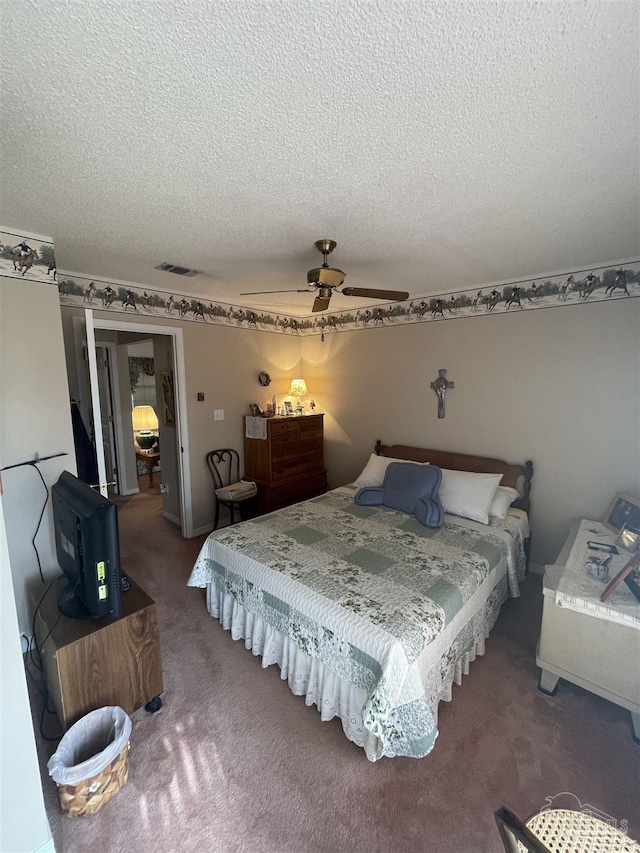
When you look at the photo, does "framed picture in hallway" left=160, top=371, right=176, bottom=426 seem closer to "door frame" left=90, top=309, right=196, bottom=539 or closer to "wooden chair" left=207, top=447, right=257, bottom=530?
"door frame" left=90, top=309, right=196, bottom=539

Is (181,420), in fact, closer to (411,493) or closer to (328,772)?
(411,493)

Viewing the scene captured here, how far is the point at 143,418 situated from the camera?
646 centimetres

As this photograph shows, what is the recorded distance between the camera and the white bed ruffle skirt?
1655mm

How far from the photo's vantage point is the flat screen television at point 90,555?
157cm

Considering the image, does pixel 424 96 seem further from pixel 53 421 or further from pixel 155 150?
pixel 53 421

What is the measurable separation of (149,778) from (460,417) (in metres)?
3.25

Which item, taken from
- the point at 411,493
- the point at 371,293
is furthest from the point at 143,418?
the point at 371,293

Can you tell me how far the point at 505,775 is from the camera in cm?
150

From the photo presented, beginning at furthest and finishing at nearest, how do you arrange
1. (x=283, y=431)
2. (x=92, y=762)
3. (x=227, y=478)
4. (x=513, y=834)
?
(x=227, y=478) < (x=283, y=431) < (x=92, y=762) < (x=513, y=834)

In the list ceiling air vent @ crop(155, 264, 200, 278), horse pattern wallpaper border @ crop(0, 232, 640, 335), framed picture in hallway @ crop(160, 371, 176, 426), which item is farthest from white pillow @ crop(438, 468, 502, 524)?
framed picture in hallway @ crop(160, 371, 176, 426)

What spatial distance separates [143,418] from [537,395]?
20.0 feet

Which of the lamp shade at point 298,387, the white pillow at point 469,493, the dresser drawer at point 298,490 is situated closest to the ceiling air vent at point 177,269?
the lamp shade at point 298,387

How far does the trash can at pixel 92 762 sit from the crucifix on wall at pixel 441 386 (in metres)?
3.21

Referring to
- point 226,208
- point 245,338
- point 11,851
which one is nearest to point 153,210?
point 226,208
